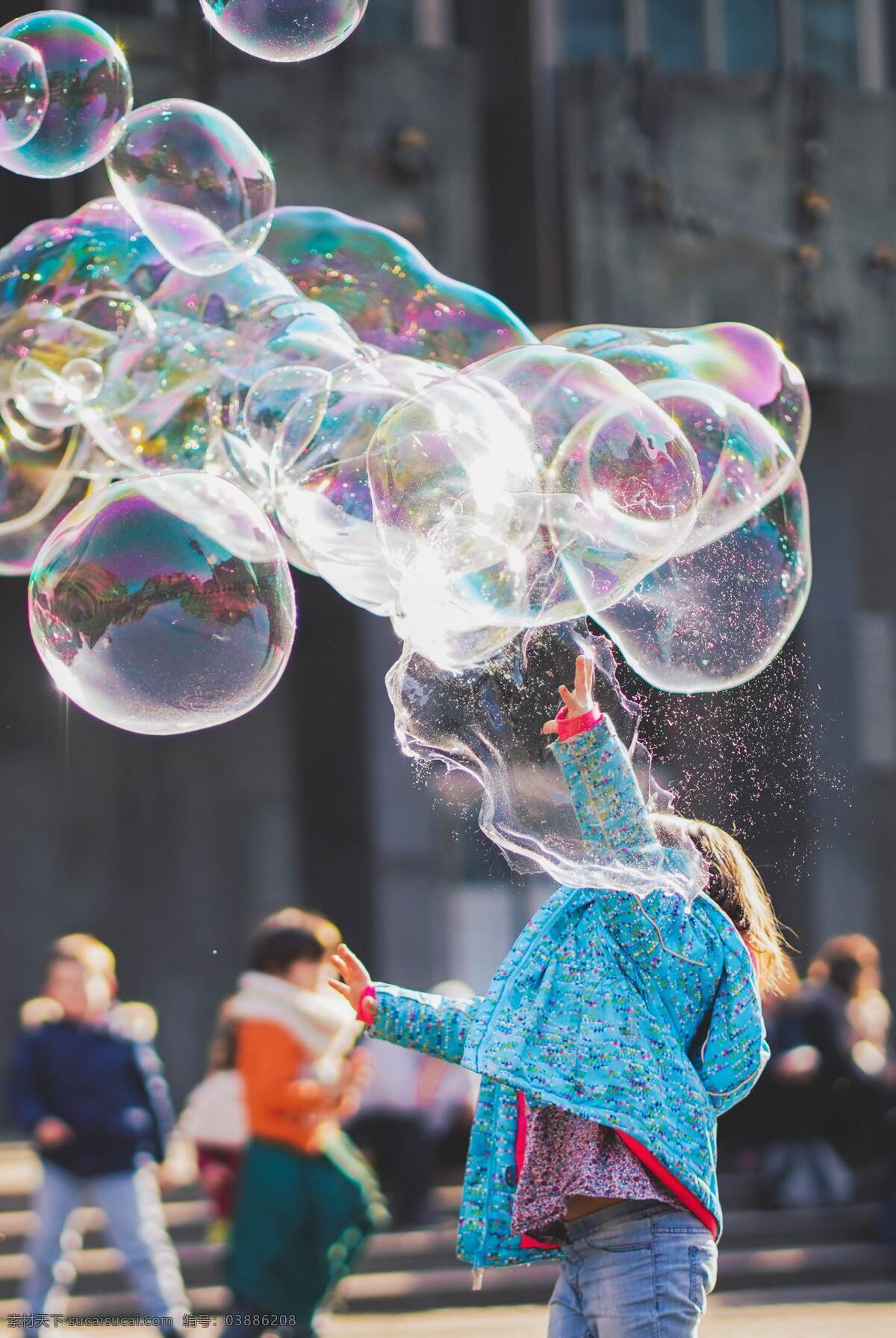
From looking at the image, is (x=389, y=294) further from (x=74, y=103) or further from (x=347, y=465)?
(x=74, y=103)

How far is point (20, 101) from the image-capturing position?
4.69 m

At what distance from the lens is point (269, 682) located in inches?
155

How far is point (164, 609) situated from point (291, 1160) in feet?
8.15

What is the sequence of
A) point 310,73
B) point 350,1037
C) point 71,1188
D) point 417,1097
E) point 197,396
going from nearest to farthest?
point 197,396 → point 350,1037 → point 71,1188 → point 417,1097 → point 310,73

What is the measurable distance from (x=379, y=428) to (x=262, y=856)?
8.94 meters

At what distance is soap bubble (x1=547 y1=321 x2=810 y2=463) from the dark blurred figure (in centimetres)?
516

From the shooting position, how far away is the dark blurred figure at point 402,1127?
903 cm

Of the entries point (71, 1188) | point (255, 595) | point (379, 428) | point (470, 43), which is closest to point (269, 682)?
point (255, 595)

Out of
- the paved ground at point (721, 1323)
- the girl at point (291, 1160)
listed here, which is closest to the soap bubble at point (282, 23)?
the girl at point (291, 1160)

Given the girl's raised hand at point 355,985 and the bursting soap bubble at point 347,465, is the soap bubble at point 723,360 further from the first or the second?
the girl's raised hand at point 355,985

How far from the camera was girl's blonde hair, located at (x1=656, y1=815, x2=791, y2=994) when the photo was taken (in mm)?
3227

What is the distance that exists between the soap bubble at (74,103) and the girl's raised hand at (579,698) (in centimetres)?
222

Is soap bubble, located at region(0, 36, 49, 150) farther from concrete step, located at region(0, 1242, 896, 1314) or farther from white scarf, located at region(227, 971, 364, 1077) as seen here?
concrete step, located at region(0, 1242, 896, 1314)

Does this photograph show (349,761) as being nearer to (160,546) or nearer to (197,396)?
(197,396)
